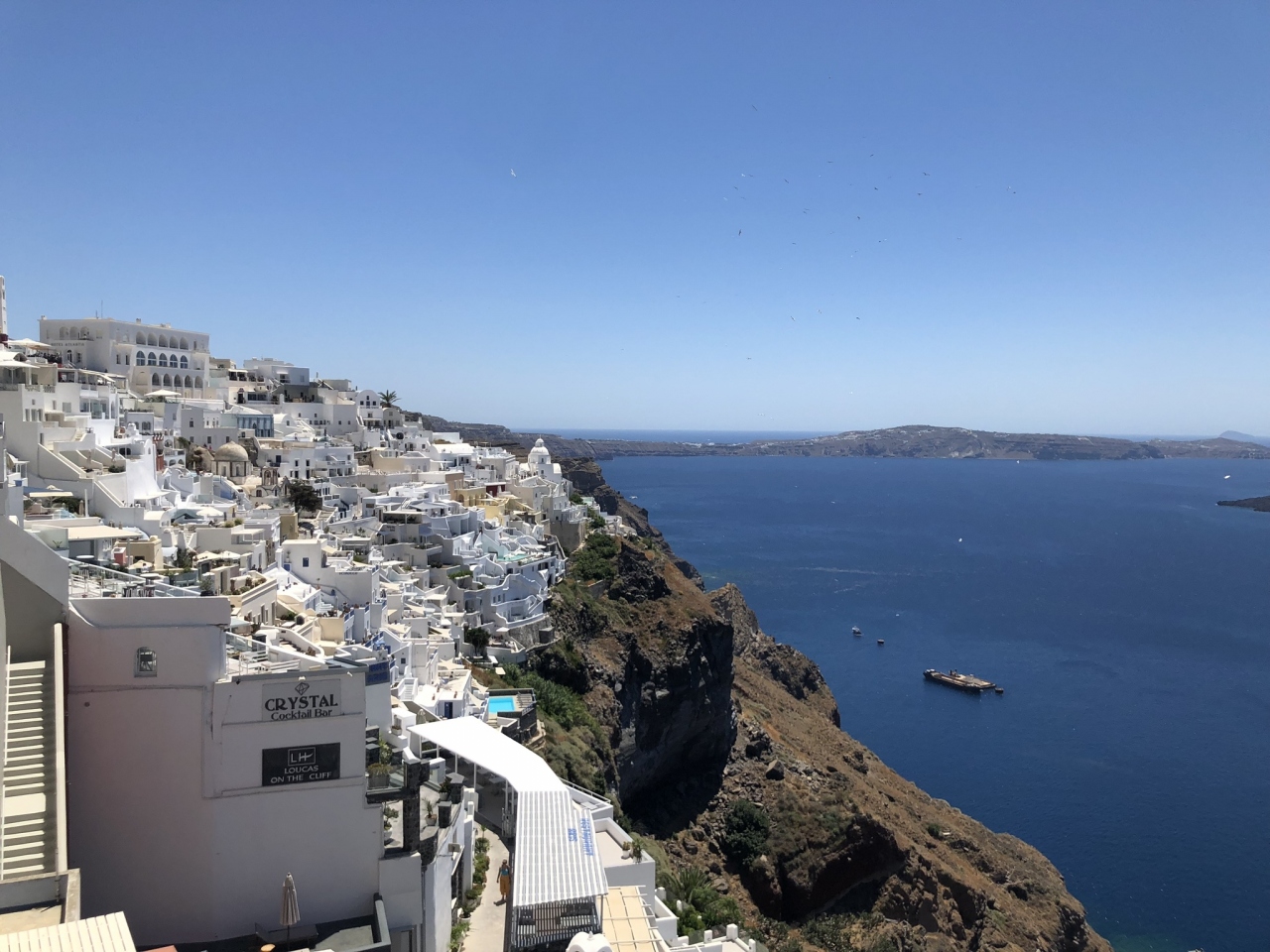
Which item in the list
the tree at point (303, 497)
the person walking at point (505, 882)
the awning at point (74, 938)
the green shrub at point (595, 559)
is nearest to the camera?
the awning at point (74, 938)

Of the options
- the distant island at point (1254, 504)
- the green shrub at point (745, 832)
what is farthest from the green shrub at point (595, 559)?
the distant island at point (1254, 504)

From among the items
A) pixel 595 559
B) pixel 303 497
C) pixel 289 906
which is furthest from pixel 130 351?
pixel 289 906

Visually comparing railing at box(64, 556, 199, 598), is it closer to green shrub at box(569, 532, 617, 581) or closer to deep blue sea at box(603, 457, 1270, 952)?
green shrub at box(569, 532, 617, 581)

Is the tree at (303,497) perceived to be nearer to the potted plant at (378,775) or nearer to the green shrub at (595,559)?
the green shrub at (595,559)

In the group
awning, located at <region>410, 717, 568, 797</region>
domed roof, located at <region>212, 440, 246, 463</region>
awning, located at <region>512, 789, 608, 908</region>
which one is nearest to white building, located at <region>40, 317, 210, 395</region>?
domed roof, located at <region>212, 440, 246, 463</region>

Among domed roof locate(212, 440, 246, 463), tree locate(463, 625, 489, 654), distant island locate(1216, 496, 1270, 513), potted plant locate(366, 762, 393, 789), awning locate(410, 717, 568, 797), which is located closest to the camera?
potted plant locate(366, 762, 393, 789)

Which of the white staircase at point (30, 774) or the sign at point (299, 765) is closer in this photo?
the white staircase at point (30, 774)

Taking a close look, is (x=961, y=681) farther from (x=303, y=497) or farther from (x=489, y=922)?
(x=489, y=922)
